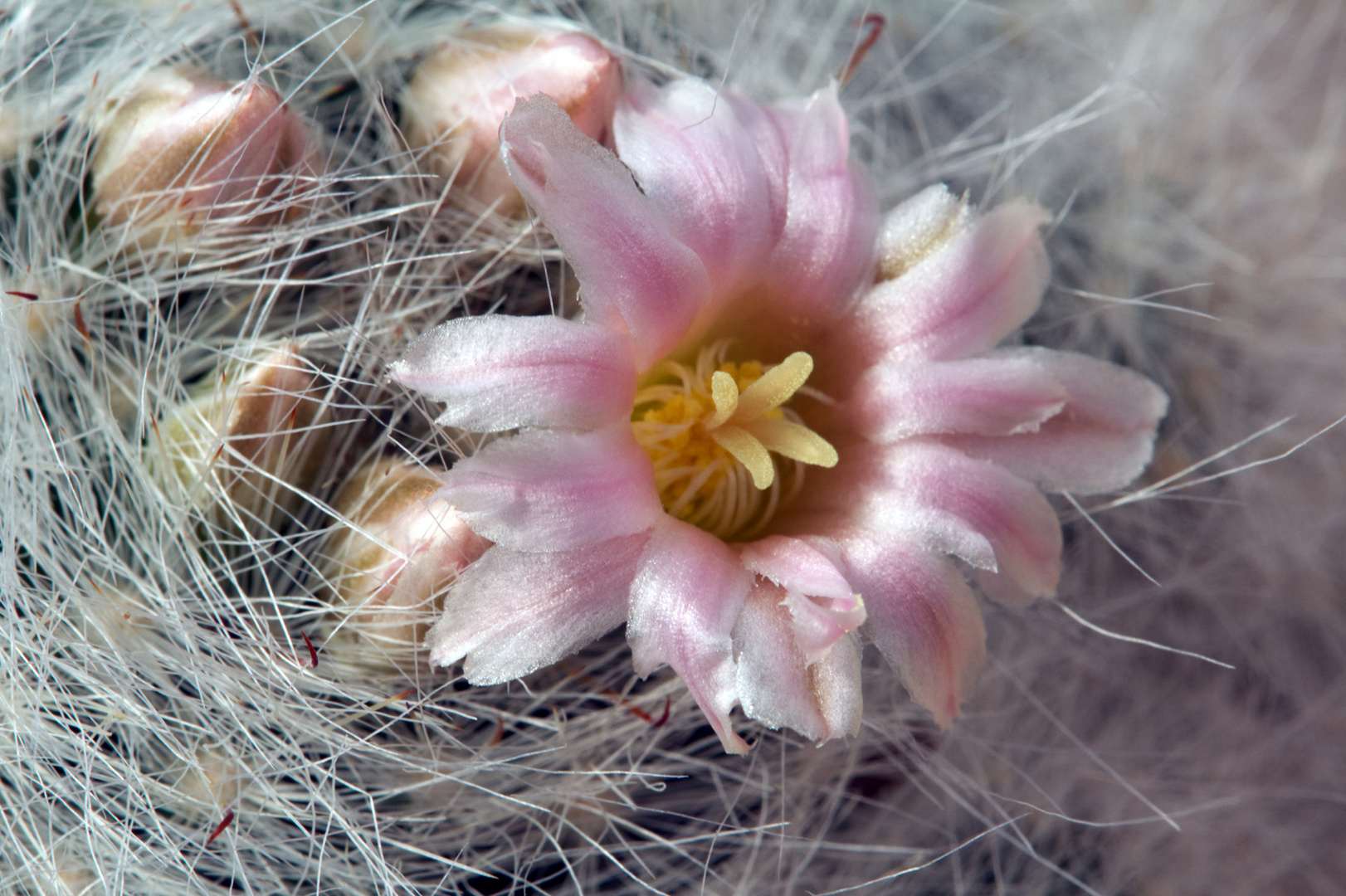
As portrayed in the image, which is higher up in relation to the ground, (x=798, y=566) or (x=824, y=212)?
(x=824, y=212)

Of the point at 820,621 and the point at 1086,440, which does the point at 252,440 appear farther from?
the point at 1086,440

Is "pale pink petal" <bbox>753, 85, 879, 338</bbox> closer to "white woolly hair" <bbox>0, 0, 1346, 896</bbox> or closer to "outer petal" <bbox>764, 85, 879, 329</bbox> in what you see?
"outer petal" <bbox>764, 85, 879, 329</bbox>

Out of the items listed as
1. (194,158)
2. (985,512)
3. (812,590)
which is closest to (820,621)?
(812,590)

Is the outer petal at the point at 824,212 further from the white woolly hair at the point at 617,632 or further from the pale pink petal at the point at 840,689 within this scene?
the pale pink petal at the point at 840,689

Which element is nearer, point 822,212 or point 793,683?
point 793,683

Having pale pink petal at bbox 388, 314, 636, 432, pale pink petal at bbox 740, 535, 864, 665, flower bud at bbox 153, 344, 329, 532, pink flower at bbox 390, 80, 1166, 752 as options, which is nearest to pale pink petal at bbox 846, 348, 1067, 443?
pink flower at bbox 390, 80, 1166, 752

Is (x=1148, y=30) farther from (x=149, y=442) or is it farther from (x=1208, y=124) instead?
(x=149, y=442)

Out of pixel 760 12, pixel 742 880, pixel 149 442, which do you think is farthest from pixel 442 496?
pixel 760 12
